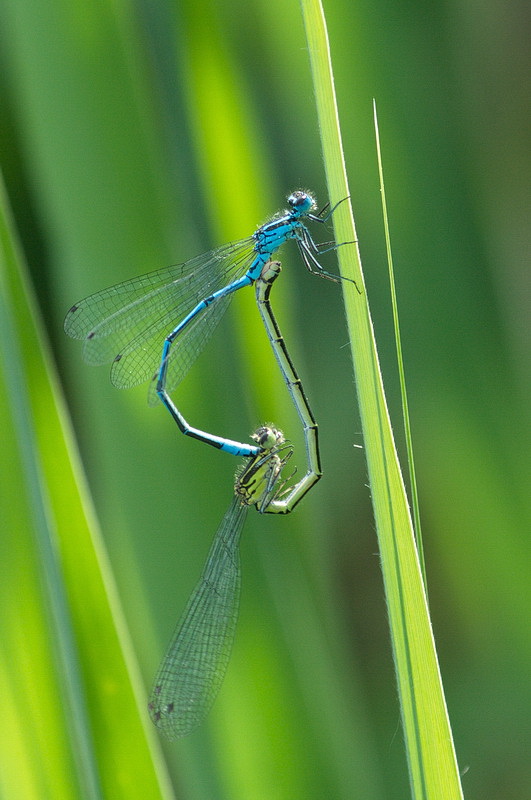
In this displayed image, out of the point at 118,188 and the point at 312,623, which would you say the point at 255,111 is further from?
the point at 312,623

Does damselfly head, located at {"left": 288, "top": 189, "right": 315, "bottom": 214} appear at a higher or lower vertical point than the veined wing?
higher

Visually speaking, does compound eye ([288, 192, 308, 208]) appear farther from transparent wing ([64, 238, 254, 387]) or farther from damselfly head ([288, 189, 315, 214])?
transparent wing ([64, 238, 254, 387])

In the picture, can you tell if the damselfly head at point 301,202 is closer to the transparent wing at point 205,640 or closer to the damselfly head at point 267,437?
the damselfly head at point 267,437

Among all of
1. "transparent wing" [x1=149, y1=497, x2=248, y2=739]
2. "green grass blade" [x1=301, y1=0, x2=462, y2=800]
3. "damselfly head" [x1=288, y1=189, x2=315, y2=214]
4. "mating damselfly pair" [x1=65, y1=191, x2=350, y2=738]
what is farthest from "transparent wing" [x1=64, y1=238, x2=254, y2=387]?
"green grass blade" [x1=301, y1=0, x2=462, y2=800]

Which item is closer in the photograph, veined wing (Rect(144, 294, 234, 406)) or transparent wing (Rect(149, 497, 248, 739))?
transparent wing (Rect(149, 497, 248, 739))

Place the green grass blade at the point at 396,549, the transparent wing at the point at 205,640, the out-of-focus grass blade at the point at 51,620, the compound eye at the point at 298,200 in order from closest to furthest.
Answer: the green grass blade at the point at 396,549
the out-of-focus grass blade at the point at 51,620
the transparent wing at the point at 205,640
the compound eye at the point at 298,200

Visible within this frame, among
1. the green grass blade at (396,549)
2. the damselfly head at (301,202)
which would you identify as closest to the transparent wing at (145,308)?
the damselfly head at (301,202)

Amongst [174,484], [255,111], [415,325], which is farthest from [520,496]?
[255,111]
